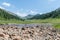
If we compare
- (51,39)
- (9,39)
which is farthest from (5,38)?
(51,39)

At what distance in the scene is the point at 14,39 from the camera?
16.3 metres

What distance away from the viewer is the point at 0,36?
52.9ft

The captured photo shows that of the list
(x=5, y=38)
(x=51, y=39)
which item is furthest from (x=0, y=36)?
(x=51, y=39)

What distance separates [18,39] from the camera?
53.6 feet

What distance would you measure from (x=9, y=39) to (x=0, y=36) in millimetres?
749

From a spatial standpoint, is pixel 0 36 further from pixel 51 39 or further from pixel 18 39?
pixel 51 39

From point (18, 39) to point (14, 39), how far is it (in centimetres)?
32

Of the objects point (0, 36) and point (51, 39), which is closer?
point (0, 36)

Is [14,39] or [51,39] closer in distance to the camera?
[14,39]

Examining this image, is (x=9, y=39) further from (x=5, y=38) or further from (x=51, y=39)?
(x=51, y=39)

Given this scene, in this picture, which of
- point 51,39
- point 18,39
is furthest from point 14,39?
point 51,39

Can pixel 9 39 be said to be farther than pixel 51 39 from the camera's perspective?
No

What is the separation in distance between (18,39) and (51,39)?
7590 mm

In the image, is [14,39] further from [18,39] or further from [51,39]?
[51,39]
